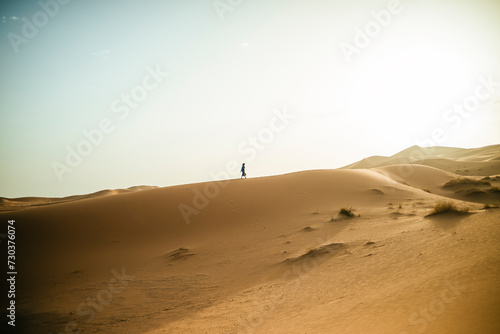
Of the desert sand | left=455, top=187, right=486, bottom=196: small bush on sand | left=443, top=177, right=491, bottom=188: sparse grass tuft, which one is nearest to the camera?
the desert sand

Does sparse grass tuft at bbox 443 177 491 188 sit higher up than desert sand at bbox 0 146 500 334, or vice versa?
desert sand at bbox 0 146 500 334

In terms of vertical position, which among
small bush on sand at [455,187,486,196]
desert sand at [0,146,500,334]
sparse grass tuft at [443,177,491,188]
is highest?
desert sand at [0,146,500,334]

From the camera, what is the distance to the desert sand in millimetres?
3867

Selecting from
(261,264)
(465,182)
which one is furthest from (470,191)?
(261,264)

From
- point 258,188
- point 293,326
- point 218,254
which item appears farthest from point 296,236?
point 258,188

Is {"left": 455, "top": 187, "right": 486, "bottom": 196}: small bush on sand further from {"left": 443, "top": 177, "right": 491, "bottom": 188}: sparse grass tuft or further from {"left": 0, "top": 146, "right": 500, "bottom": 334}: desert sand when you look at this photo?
{"left": 443, "top": 177, "right": 491, "bottom": 188}: sparse grass tuft

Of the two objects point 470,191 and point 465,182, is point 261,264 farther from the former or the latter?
point 465,182

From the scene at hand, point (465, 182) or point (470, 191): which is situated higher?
point (465, 182)

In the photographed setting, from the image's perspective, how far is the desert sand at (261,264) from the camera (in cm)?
387

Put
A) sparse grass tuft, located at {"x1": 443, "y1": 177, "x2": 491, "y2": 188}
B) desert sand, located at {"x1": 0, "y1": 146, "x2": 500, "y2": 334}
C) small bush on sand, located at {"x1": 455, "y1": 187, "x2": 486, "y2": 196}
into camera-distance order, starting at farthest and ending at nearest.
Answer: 1. sparse grass tuft, located at {"x1": 443, "y1": 177, "x2": 491, "y2": 188}
2. small bush on sand, located at {"x1": 455, "y1": 187, "x2": 486, "y2": 196}
3. desert sand, located at {"x1": 0, "y1": 146, "x2": 500, "y2": 334}

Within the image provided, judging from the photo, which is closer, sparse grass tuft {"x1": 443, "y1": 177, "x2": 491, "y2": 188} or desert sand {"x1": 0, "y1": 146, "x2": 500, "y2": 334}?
desert sand {"x1": 0, "y1": 146, "x2": 500, "y2": 334}

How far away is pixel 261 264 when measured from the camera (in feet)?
27.0

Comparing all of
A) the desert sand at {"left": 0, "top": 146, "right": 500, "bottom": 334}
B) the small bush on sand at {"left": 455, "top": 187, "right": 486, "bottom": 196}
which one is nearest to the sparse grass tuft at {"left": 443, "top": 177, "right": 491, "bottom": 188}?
the small bush on sand at {"left": 455, "top": 187, "right": 486, "bottom": 196}

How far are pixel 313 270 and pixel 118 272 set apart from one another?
23.3ft
